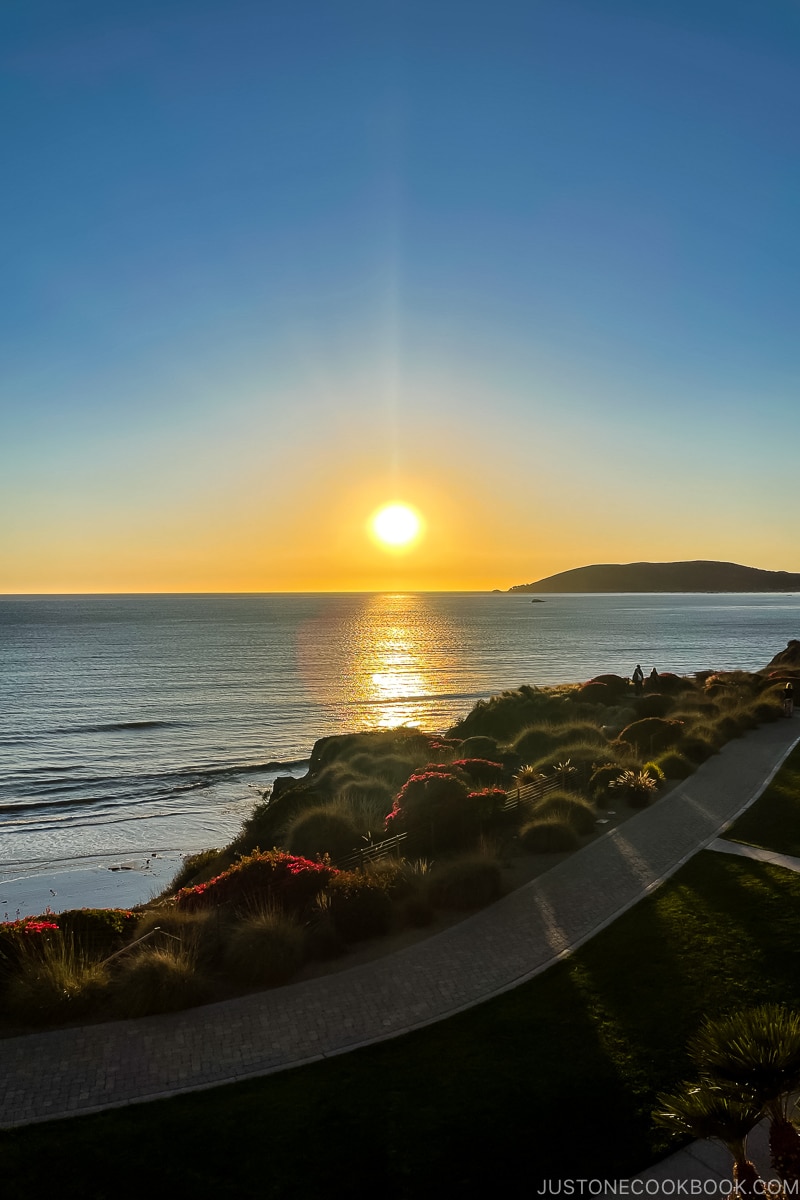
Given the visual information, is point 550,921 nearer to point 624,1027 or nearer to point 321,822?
point 624,1027

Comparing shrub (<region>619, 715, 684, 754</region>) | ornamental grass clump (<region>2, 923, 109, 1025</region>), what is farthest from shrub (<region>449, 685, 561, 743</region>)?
ornamental grass clump (<region>2, 923, 109, 1025</region>)

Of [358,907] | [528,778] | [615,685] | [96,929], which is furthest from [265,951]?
[615,685]

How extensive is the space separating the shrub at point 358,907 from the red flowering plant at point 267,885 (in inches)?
18.3

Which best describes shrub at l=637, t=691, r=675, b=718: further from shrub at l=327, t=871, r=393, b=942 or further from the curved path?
shrub at l=327, t=871, r=393, b=942

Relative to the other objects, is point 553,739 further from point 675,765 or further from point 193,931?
point 193,931

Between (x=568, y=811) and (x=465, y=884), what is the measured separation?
532cm

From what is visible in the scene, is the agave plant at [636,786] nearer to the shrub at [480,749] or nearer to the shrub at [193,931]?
the shrub at [480,749]

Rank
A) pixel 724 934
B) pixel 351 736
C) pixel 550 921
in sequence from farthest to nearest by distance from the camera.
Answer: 1. pixel 351 736
2. pixel 550 921
3. pixel 724 934

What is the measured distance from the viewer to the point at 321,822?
1814 cm

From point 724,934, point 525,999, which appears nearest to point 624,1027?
point 525,999

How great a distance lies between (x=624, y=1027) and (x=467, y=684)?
63.6m

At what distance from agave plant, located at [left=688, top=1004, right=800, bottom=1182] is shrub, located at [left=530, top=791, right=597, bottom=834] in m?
12.6

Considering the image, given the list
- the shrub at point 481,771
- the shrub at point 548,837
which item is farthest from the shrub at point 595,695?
the shrub at point 548,837

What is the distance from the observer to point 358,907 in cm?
1280
